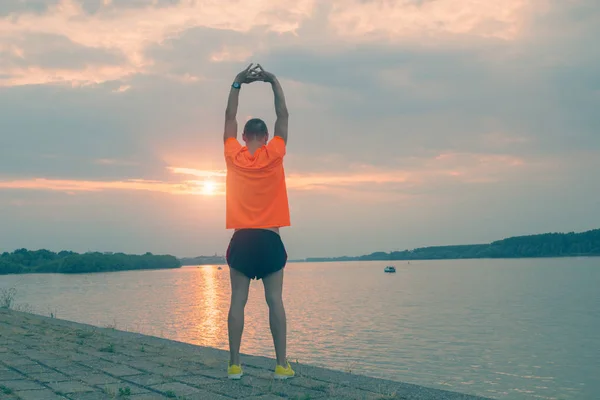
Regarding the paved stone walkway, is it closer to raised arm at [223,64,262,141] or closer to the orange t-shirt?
the orange t-shirt

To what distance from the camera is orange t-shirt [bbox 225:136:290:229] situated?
4707mm

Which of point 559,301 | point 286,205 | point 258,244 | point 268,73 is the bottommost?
point 559,301

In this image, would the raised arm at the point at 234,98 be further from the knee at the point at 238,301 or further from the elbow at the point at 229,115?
the knee at the point at 238,301

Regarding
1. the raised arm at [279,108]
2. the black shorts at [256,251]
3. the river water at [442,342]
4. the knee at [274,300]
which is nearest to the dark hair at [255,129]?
the raised arm at [279,108]

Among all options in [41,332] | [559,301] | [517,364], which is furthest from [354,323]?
[559,301]

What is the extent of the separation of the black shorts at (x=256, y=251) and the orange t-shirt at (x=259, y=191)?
0.08 metres

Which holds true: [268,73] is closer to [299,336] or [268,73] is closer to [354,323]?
[299,336]

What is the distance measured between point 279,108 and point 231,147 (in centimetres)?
55

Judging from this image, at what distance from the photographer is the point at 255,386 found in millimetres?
4676

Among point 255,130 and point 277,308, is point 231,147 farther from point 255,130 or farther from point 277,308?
point 277,308

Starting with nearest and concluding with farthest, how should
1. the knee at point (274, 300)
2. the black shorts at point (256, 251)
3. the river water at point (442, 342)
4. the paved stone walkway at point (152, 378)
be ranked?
the paved stone walkway at point (152, 378)
the black shorts at point (256, 251)
the knee at point (274, 300)
the river water at point (442, 342)

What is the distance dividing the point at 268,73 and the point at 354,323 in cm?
2382

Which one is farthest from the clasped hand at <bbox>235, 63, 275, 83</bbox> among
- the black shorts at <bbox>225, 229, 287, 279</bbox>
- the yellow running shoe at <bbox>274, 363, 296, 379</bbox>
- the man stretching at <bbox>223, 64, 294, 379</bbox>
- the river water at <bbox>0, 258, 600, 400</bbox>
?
the river water at <bbox>0, 258, 600, 400</bbox>

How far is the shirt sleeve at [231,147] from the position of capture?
486 centimetres
